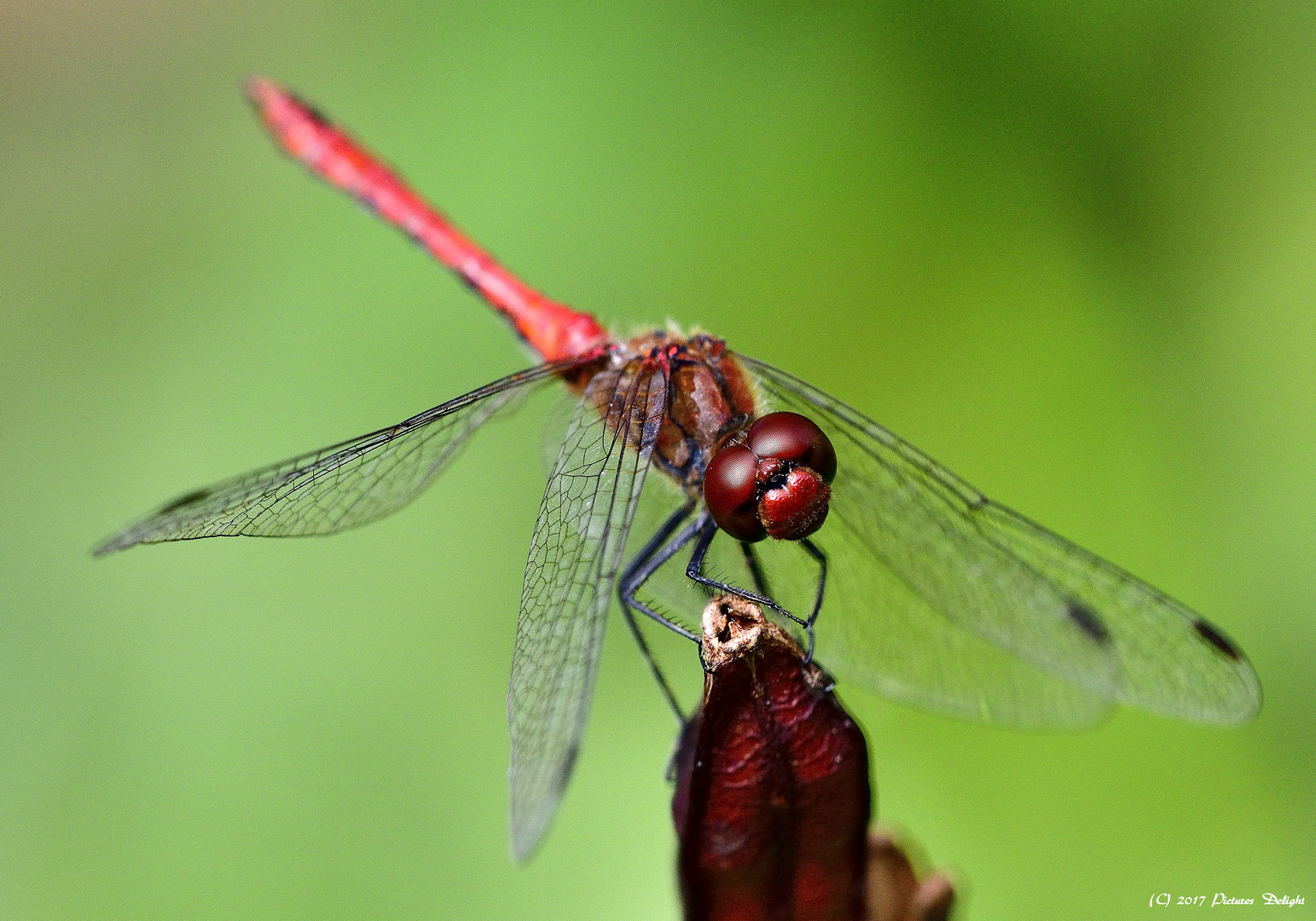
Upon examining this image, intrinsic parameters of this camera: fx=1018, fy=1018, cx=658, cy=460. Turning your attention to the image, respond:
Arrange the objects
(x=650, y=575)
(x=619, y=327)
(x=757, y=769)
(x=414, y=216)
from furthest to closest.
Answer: (x=414, y=216) < (x=619, y=327) < (x=650, y=575) < (x=757, y=769)

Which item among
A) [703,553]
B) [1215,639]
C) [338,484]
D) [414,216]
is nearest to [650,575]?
[703,553]

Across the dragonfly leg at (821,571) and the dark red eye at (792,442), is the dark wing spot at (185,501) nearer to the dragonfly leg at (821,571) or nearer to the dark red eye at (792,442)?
the dark red eye at (792,442)

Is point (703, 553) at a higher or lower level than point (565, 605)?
higher

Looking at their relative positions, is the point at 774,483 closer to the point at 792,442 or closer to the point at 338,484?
the point at 792,442

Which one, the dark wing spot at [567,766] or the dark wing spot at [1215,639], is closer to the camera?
the dark wing spot at [567,766]

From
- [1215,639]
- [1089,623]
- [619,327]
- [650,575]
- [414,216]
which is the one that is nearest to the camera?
[1215,639]

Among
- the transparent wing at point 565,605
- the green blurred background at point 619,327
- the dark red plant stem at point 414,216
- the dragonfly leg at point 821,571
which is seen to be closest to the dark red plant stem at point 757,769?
the transparent wing at point 565,605
